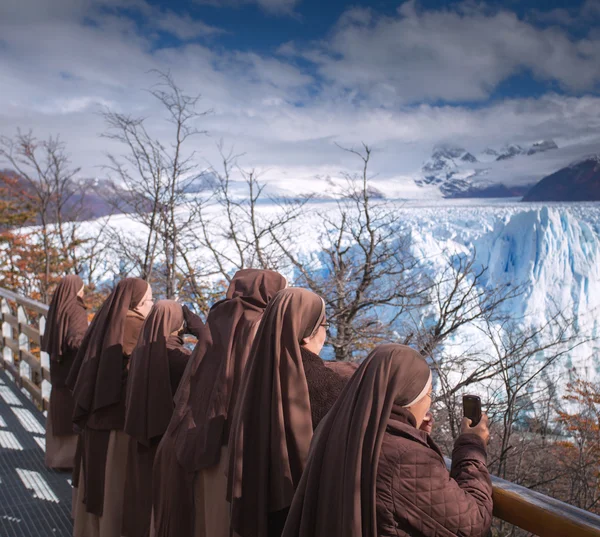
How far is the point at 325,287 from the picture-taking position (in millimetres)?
9891

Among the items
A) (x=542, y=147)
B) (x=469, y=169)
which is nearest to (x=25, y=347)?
(x=542, y=147)

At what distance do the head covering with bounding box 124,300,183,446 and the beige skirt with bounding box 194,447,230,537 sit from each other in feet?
1.32

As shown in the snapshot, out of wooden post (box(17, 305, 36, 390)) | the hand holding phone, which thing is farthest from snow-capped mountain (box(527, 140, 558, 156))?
the hand holding phone

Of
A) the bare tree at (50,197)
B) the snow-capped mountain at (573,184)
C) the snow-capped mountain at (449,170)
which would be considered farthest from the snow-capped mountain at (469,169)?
the bare tree at (50,197)

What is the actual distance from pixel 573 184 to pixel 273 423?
22977mm

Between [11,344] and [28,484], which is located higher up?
[11,344]

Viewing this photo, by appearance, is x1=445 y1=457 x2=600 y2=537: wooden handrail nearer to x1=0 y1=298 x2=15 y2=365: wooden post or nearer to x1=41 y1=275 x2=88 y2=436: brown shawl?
x1=41 y1=275 x2=88 y2=436: brown shawl

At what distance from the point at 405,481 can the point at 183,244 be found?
11.1 m

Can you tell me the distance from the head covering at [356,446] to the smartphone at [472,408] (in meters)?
0.12

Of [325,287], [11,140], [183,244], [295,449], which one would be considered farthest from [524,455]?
[11,140]

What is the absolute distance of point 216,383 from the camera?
6.36 ft

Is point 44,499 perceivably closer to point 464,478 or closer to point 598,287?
point 464,478

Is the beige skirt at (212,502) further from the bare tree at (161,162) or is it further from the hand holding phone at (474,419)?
the bare tree at (161,162)

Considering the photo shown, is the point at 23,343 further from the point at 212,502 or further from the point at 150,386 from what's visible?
the point at 212,502
